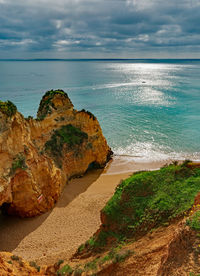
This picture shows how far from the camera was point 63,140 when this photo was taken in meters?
20.6

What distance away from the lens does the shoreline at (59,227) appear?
12.4m

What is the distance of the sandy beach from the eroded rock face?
0.85m

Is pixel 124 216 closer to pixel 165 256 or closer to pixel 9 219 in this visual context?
pixel 165 256

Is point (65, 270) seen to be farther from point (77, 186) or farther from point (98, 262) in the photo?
point (77, 186)

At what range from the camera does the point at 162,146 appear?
30.5 meters

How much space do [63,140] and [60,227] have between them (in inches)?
348

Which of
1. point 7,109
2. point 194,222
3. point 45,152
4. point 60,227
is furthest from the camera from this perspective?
point 45,152

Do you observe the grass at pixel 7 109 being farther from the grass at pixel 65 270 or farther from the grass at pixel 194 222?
the grass at pixel 194 222

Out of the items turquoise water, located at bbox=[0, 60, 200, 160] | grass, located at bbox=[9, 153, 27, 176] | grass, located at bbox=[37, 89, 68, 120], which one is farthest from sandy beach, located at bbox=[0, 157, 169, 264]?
turquoise water, located at bbox=[0, 60, 200, 160]

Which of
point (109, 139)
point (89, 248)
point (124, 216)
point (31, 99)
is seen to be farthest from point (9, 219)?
point (31, 99)

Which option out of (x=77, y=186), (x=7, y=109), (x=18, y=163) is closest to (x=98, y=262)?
(x=18, y=163)

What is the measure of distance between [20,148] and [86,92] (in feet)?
189

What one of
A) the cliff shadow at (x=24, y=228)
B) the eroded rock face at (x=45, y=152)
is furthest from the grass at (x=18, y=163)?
the cliff shadow at (x=24, y=228)

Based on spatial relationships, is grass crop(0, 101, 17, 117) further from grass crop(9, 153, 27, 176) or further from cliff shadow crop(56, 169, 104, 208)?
cliff shadow crop(56, 169, 104, 208)
